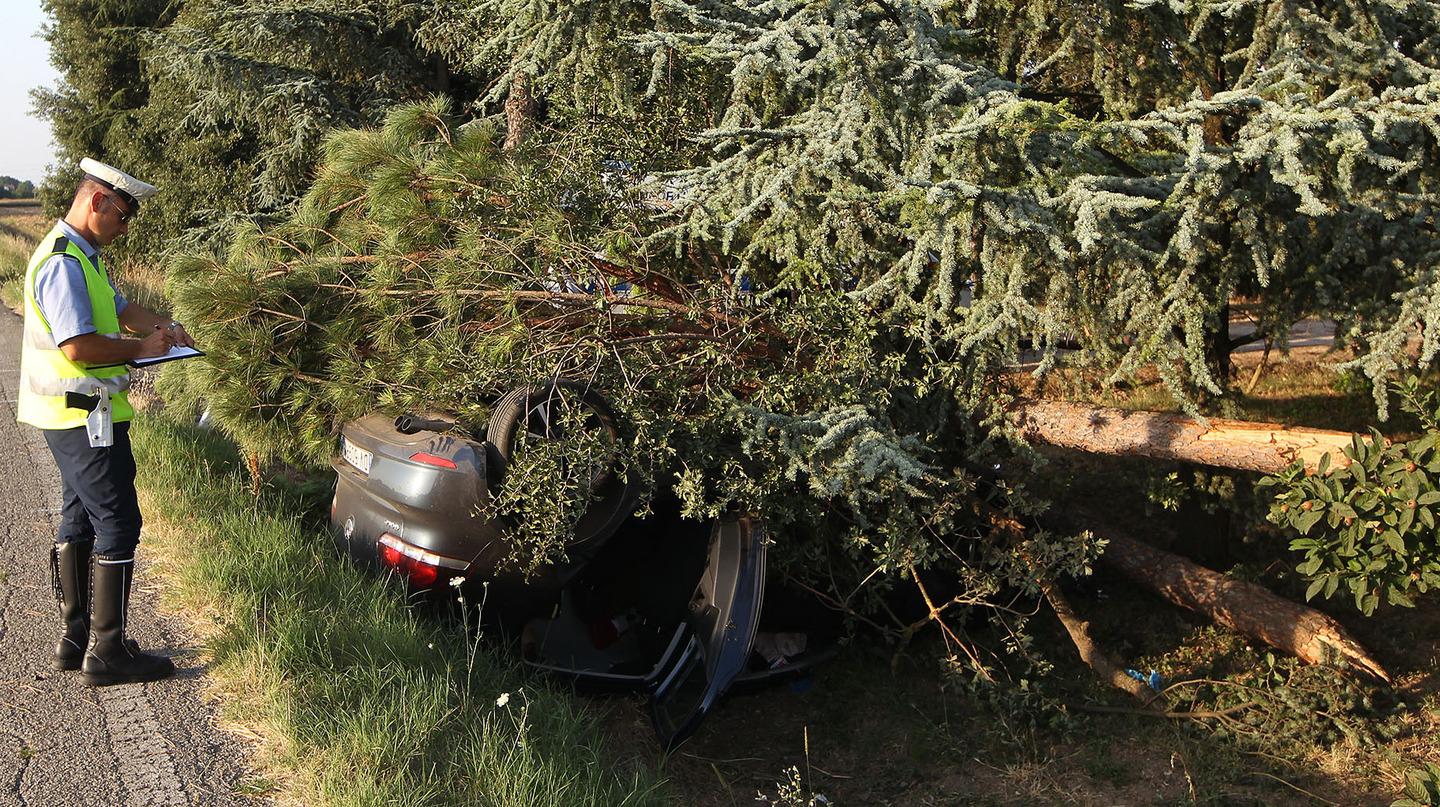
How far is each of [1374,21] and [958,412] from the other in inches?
109

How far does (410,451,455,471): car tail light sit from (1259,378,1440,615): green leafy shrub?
3483mm

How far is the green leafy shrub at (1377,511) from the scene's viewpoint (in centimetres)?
484

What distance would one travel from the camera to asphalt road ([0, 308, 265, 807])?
12.0 ft

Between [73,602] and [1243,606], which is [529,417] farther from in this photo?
[1243,606]

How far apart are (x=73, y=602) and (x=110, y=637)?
277mm

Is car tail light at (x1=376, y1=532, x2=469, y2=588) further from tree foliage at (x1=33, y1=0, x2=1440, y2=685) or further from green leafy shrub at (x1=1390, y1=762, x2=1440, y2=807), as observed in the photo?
green leafy shrub at (x1=1390, y1=762, x2=1440, y2=807)

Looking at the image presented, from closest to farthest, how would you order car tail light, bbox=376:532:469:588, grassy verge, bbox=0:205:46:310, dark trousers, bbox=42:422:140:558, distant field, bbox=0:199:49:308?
dark trousers, bbox=42:422:140:558 → car tail light, bbox=376:532:469:588 → grassy verge, bbox=0:205:46:310 → distant field, bbox=0:199:49:308

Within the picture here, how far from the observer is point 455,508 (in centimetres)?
471

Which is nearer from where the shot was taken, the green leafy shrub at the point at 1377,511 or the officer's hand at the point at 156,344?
the officer's hand at the point at 156,344

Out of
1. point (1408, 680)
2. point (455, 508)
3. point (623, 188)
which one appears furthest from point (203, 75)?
point (1408, 680)

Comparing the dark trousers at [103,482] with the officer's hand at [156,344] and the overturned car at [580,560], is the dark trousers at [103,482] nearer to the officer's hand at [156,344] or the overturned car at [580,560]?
the officer's hand at [156,344]

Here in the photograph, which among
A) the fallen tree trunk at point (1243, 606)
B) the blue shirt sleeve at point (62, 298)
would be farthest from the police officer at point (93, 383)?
the fallen tree trunk at point (1243, 606)

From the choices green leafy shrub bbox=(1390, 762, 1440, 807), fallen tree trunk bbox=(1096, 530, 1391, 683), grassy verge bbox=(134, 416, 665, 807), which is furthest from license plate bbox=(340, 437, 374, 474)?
green leafy shrub bbox=(1390, 762, 1440, 807)

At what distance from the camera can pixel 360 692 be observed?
416cm
